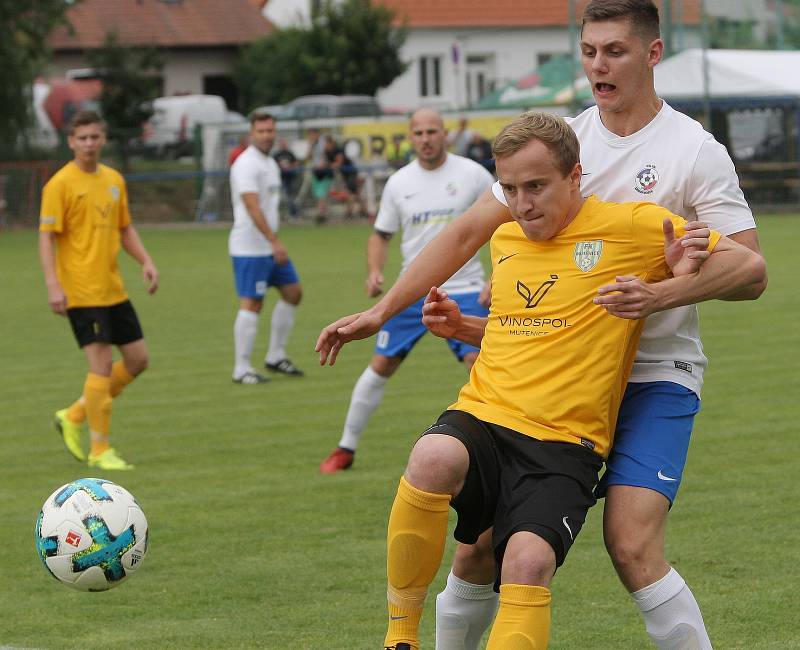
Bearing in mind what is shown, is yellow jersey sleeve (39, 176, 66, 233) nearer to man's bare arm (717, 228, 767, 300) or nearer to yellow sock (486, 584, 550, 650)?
man's bare arm (717, 228, 767, 300)

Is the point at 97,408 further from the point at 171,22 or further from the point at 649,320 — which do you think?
the point at 171,22

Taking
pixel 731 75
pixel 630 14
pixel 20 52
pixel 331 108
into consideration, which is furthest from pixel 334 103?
pixel 630 14

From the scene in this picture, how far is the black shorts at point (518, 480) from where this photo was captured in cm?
408

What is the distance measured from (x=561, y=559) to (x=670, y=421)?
61 centimetres

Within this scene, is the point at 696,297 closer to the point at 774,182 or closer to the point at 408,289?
the point at 408,289

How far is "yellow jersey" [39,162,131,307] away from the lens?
30.3 feet

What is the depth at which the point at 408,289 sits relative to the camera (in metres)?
4.64

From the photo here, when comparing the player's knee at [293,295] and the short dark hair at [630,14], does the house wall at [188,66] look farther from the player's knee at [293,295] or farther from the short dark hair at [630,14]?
the short dark hair at [630,14]

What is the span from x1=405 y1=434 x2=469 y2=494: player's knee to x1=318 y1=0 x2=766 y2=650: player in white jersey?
0.48 m

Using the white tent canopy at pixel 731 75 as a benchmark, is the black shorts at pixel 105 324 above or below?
below

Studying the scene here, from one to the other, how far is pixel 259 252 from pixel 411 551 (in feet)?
30.7

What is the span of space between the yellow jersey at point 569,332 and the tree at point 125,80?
1580 inches

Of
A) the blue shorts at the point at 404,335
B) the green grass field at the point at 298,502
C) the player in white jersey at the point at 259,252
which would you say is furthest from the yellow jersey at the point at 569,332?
the player in white jersey at the point at 259,252

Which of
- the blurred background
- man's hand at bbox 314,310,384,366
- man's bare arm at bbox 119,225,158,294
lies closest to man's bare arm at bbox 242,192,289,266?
man's bare arm at bbox 119,225,158,294
